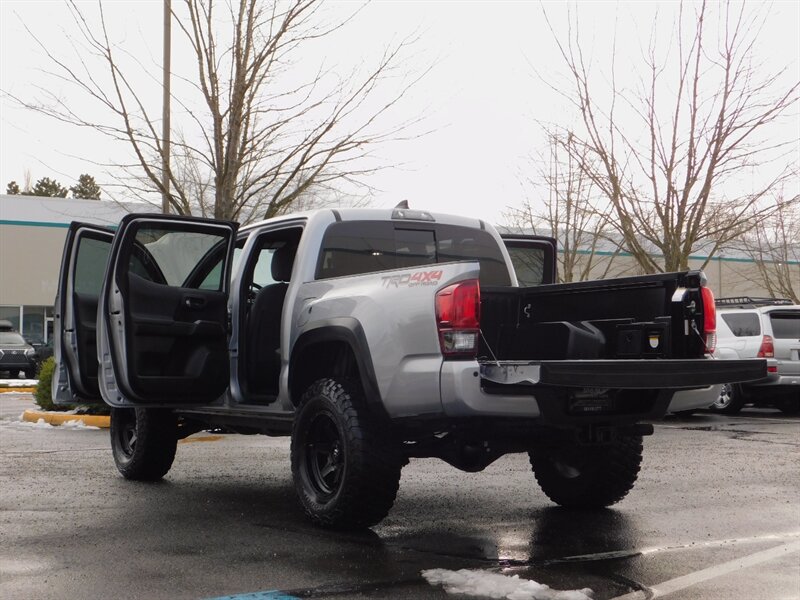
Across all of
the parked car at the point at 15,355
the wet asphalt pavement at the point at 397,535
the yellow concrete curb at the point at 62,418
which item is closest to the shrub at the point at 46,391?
the yellow concrete curb at the point at 62,418

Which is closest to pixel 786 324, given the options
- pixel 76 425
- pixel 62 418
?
pixel 76 425

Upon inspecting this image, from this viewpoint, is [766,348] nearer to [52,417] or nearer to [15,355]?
[52,417]

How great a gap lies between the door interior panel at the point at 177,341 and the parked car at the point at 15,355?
25.8m

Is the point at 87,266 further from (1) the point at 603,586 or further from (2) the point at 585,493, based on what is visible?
(1) the point at 603,586

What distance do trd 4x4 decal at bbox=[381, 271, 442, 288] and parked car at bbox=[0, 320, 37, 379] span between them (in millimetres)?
27821

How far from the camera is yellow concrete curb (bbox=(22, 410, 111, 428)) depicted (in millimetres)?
14570

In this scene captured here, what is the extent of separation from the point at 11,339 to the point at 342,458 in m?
28.3

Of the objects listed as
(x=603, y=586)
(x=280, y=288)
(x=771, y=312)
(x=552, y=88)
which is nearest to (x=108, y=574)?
(x=603, y=586)

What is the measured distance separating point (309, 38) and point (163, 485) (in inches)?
380

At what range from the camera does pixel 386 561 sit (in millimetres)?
5570

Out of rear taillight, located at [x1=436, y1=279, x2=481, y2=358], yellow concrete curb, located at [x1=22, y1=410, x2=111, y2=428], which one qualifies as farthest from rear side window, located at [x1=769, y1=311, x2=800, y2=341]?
rear taillight, located at [x1=436, y1=279, x2=481, y2=358]

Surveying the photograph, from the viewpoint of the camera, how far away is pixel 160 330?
754 centimetres

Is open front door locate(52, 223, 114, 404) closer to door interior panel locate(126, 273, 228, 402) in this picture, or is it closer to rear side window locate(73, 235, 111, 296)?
rear side window locate(73, 235, 111, 296)

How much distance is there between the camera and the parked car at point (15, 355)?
31.7 metres
